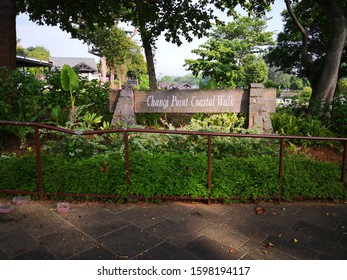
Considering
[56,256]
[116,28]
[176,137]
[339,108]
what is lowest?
[56,256]

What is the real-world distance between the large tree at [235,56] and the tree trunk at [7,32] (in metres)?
5.73

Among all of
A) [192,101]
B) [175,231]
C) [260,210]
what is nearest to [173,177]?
[175,231]

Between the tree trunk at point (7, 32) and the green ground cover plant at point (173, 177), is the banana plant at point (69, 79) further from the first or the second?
the green ground cover plant at point (173, 177)

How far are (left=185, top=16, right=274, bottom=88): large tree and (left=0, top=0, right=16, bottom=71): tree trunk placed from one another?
5735mm

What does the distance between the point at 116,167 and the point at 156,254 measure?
1473 mm

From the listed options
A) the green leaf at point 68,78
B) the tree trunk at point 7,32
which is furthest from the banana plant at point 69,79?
the tree trunk at point 7,32

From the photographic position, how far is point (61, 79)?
6348mm

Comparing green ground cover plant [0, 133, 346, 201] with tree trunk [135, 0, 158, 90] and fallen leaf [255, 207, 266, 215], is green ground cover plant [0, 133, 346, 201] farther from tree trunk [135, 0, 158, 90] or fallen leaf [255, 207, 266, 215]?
tree trunk [135, 0, 158, 90]

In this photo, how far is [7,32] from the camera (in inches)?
293

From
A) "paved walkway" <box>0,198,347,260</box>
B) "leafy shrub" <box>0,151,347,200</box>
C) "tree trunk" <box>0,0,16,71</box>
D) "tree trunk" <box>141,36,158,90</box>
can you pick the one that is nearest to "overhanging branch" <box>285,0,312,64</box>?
"tree trunk" <box>141,36,158,90</box>

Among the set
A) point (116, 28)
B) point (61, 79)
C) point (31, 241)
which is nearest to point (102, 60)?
point (116, 28)

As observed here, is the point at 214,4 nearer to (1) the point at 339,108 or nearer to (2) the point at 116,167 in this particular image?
(1) the point at 339,108

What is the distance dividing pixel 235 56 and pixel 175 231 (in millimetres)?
30342

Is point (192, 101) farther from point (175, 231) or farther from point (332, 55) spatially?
point (332, 55)
